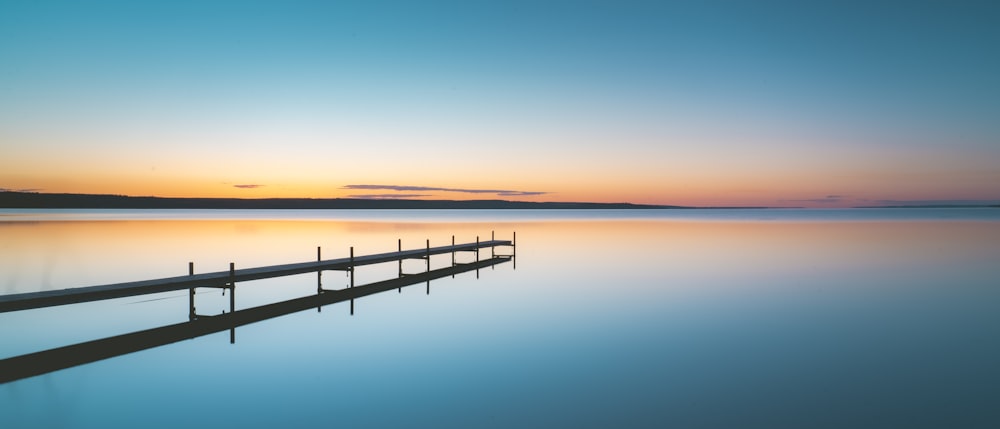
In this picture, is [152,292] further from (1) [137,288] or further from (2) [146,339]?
(2) [146,339]

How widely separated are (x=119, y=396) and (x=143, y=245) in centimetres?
3773

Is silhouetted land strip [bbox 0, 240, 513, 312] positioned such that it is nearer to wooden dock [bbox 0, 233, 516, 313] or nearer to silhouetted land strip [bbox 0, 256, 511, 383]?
wooden dock [bbox 0, 233, 516, 313]

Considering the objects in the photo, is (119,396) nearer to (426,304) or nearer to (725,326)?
(426,304)

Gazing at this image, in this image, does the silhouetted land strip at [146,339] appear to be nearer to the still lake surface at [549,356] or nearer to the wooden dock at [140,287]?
the still lake surface at [549,356]

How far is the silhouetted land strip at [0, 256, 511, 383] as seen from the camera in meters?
11.9

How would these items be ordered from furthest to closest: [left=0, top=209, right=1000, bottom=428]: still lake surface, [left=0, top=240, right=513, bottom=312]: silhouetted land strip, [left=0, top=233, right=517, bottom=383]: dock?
[left=0, top=240, right=513, bottom=312]: silhouetted land strip, [left=0, top=233, right=517, bottom=383]: dock, [left=0, top=209, right=1000, bottom=428]: still lake surface

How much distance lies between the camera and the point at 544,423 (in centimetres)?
946

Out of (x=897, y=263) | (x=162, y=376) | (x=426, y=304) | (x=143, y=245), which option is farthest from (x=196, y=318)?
(x=897, y=263)

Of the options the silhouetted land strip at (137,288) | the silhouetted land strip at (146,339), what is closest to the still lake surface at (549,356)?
the silhouetted land strip at (146,339)

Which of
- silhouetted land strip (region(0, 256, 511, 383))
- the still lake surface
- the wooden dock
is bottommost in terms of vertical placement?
the still lake surface

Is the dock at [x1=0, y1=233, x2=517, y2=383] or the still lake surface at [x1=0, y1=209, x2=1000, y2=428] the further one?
the dock at [x1=0, y1=233, x2=517, y2=383]

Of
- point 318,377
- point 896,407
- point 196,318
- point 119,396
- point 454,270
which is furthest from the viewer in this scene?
point 454,270

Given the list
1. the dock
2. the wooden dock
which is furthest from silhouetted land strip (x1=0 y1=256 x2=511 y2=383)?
the wooden dock

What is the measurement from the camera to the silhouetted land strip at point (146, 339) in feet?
39.1
